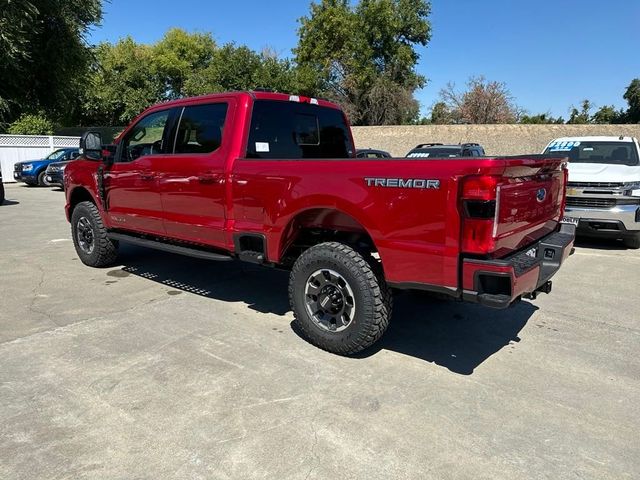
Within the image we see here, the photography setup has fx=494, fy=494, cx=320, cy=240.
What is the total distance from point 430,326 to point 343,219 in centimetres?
143

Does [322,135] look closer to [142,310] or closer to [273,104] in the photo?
[273,104]

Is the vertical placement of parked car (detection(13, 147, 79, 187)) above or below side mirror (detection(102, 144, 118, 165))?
below

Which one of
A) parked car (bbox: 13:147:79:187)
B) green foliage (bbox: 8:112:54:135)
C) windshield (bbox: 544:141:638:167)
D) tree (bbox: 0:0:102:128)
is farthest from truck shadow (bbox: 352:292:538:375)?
tree (bbox: 0:0:102:128)

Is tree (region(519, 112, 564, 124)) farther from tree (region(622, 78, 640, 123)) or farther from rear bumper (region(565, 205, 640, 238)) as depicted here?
rear bumper (region(565, 205, 640, 238))

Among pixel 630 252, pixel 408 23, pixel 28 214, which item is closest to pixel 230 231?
pixel 630 252

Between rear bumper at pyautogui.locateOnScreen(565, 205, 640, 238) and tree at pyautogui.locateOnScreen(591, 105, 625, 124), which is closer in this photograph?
Answer: rear bumper at pyautogui.locateOnScreen(565, 205, 640, 238)

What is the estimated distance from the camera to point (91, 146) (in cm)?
601

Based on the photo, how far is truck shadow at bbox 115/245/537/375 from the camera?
13.6 feet

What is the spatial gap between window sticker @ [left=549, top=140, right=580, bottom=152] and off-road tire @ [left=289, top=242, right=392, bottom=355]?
7.56 meters

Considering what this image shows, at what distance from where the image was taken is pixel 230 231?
464 centimetres

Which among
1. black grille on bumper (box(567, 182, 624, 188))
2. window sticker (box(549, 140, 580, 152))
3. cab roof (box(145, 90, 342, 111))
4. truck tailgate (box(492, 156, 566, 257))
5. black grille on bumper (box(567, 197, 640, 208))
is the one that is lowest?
black grille on bumper (box(567, 197, 640, 208))

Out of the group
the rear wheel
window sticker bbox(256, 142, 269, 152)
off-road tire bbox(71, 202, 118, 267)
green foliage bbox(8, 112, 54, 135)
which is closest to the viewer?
window sticker bbox(256, 142, 269, 152)

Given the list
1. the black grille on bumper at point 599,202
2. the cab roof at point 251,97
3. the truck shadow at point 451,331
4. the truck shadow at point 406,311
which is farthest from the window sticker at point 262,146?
the black grille on bumper at point 599,202

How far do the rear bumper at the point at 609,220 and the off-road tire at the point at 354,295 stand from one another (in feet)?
18.7
